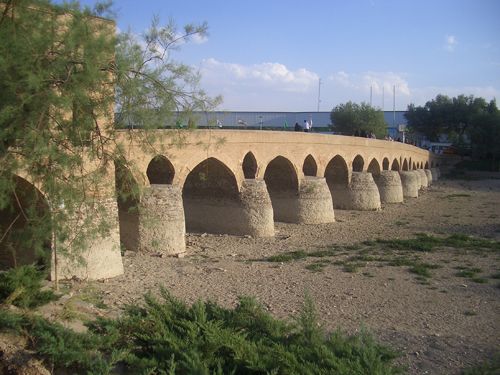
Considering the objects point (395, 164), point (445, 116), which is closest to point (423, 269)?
point (395, 164)

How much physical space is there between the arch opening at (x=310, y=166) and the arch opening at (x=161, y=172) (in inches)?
325

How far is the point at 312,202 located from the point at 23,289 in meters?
15.2

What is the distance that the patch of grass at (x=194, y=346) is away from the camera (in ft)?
15.3

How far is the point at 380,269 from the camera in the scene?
13758 mm

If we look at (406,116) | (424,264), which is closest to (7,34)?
(424,264)

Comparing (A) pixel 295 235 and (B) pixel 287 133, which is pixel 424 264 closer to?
(A) pixel 295 235

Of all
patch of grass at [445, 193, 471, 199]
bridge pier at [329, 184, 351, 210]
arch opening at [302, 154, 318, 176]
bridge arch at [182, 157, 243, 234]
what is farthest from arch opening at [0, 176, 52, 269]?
patch of grass at [445, 193, 471, 199]

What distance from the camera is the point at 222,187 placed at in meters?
17.4

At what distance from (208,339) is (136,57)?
3658 mm

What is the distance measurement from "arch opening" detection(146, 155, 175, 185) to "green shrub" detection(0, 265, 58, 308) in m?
7.72

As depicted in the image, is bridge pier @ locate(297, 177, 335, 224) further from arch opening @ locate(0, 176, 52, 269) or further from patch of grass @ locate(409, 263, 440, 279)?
arch opening @ locate(0, 176, 52, 269)

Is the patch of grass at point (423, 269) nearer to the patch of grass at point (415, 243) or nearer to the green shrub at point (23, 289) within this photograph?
the patch of grass at point (415, 243)

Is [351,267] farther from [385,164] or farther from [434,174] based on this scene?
[434,174]

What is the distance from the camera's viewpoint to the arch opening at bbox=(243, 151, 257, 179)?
58.1 ft
